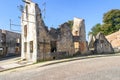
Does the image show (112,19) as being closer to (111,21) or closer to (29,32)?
(111,21)

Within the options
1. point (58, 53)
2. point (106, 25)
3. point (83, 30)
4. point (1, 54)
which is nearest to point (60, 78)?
point (58, 53)

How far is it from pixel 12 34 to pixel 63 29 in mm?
22086

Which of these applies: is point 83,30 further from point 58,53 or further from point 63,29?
point 58,53

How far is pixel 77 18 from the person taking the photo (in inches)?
1213

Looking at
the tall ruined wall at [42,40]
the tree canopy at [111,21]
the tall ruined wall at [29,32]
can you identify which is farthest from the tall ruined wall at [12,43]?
the tree canopy at [111,21]

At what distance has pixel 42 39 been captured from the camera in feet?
79.9

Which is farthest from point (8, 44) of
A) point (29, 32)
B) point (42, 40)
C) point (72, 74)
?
point (72, 74)

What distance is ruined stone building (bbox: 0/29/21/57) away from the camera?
1639 inches

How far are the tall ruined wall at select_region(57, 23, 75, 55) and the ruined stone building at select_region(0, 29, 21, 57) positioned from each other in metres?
19.1

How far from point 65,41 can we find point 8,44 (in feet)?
65.9

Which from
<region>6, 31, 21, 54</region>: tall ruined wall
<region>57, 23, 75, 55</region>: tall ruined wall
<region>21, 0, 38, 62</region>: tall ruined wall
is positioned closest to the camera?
<region>21, 0, 38, 62</region>: tall ruined wall

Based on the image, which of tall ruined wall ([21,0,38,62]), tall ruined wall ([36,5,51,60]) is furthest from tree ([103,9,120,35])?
tall ruined wall ([36,5,51,60])

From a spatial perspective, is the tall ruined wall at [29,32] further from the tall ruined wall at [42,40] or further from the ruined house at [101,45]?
the ruined house at [101,45]

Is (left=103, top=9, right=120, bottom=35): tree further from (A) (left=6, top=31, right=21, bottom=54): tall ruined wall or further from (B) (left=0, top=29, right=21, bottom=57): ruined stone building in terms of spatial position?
(A) (left=6, top=31, right=21, bottom=54): tall ruined wall
